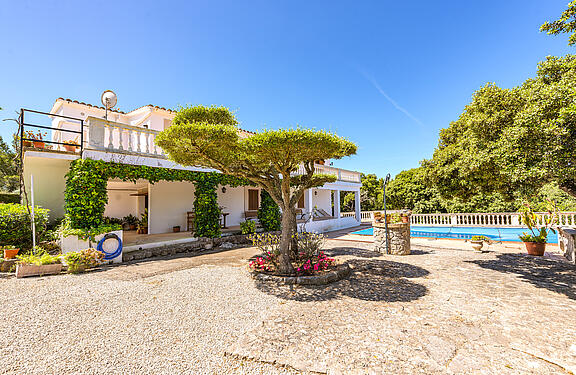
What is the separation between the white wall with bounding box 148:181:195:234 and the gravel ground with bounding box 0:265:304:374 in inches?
251

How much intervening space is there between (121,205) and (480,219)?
83.3ft

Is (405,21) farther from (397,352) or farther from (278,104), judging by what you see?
(397,352)

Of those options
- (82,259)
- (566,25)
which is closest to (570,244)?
(566,25)

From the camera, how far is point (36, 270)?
20.9ft

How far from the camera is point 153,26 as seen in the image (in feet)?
29.4

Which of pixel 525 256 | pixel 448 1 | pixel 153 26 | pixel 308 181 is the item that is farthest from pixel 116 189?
pixel 525 256

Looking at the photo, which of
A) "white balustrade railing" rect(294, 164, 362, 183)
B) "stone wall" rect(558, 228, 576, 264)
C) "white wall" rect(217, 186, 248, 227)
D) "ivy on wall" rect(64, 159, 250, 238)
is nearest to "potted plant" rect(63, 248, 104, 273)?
"ivy on wall" rect(64, 159, 250, 238)

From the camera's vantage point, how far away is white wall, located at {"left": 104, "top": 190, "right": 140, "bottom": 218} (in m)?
15.1

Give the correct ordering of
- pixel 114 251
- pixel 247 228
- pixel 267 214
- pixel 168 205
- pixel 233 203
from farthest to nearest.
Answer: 1. pixel 233 203
2. pixel 267 214
3. pixel 168 205
4. pixel 247 228
5. pixel 114 251

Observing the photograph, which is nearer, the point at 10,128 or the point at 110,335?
the point at 110,335

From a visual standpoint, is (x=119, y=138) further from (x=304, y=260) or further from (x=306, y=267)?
(x=306, y=267)

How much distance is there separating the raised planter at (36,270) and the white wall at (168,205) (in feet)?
18.2

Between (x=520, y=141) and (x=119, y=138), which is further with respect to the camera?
(x=119, y=138)

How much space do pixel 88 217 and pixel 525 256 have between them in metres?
15.4
